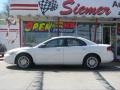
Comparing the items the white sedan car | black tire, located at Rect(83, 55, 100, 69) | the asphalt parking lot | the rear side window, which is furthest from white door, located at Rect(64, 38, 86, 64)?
the asphalt parking lot

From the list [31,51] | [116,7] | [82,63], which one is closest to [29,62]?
[31,51]

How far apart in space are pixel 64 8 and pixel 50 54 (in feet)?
15.8

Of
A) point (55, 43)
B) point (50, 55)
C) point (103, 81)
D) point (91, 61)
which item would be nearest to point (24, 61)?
point (50, 55)

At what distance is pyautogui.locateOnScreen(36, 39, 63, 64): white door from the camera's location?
59.0ft

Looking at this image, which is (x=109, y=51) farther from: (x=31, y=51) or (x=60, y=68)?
(x=31, y=51)

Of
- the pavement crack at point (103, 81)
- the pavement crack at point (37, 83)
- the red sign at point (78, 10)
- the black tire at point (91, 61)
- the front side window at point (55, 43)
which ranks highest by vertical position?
→ the red sign at point (78, 10)

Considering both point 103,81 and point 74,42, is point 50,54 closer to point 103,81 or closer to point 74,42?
point 74,42

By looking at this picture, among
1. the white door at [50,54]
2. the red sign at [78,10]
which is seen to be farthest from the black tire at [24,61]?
the red sign at [78,10]

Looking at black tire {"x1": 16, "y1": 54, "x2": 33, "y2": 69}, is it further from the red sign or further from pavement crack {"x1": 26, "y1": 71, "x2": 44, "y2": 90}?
the red sign

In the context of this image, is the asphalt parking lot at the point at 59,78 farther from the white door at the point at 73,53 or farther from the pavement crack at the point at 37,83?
the white door at the point at 73,53

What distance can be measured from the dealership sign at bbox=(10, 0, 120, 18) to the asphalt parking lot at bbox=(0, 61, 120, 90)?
12.4 ft

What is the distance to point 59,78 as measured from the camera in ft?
49.6

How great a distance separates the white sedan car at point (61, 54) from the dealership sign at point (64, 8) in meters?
4.07

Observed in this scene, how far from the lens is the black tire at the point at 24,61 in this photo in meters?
18.1
